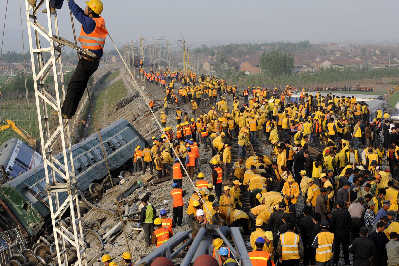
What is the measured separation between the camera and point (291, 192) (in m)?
11.4

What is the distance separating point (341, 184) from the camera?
11820mm

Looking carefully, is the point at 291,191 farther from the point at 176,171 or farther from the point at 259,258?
the point at 176,171

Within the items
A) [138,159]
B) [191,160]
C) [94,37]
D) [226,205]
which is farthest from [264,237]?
[138,159]

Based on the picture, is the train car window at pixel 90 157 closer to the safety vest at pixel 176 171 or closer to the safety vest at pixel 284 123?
the safety vest at pixel 176 171

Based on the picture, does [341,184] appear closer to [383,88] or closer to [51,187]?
[51,187]

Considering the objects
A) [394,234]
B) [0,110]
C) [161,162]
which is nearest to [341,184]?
[394,234]

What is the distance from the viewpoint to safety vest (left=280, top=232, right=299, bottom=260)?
28.0 feet

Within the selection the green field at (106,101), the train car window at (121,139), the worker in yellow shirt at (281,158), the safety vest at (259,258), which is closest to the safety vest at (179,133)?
the train car window at (121,139)

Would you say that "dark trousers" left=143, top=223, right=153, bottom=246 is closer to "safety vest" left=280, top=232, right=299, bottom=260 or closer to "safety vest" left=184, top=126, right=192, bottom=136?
"safety vest" left=280, top=232, right=299, bottom=260

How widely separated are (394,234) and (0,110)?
66.6 metres

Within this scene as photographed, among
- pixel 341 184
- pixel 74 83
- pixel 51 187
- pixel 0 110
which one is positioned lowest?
pixel 0 110

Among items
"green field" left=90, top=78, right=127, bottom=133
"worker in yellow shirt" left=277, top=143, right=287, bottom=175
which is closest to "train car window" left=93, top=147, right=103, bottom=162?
"worker in yellow shirt" left=277, top=143, right=287, bottom=175

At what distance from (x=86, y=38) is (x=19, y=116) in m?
60.9

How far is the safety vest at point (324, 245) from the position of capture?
8.64 meters
